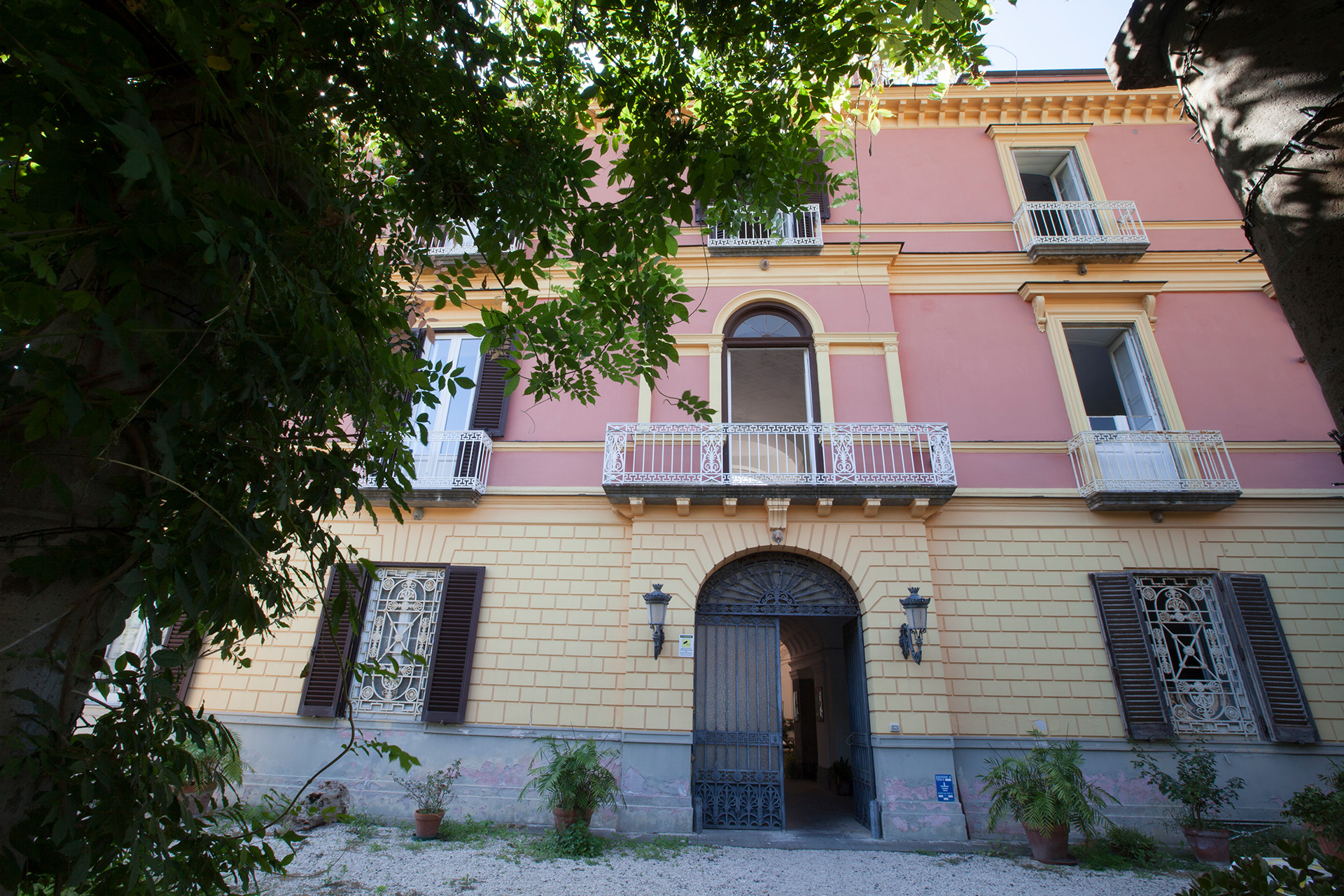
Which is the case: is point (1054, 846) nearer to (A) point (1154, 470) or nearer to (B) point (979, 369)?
(A) point (1154, 470)

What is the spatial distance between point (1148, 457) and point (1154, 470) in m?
0.19

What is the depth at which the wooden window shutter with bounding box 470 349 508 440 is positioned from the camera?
8.98m

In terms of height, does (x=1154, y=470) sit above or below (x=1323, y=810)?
above

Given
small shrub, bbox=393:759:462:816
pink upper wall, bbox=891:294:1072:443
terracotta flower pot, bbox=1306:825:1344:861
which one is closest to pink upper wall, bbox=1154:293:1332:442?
pink upper wall, bbox=891:294:1072:443

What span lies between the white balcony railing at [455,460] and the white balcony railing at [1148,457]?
8.13m

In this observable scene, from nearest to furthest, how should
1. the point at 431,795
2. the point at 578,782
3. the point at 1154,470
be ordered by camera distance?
the point at 578,782, the point at 431,795, the point at 1154,470

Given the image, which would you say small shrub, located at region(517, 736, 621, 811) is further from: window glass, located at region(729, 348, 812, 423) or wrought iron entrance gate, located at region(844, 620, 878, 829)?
window glass, located at region(729, 348, 812, 423)

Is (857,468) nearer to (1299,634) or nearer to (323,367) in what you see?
(1299,634)

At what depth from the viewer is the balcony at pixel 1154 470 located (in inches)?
309

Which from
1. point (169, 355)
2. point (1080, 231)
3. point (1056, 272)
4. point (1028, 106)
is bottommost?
point (169, 355)

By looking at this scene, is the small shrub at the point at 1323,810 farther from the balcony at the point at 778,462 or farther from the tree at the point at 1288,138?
the tree at the point at 1288,138

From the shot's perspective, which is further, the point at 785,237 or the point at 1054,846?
the point at 785,237

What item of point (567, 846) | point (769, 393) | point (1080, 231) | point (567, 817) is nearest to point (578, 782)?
point (567, 817)

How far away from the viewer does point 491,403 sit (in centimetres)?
909
